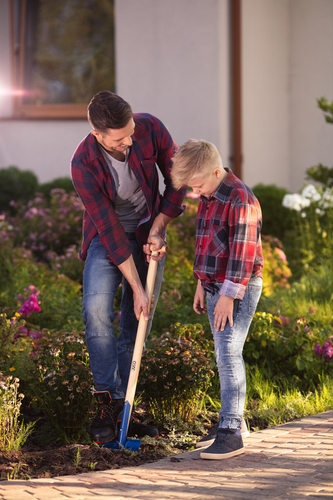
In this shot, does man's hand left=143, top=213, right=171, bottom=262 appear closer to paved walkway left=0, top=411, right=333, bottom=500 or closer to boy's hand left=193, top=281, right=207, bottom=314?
boy's hand left=193, top=281, right=207, bottom=314

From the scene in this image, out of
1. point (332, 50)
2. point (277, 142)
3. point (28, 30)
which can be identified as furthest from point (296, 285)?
point (28, 30)

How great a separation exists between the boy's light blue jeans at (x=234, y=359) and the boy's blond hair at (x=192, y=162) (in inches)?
24.0

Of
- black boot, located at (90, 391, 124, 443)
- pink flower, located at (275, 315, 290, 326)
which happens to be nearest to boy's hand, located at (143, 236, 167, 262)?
black boot, located at (90, 391, 124, 443)

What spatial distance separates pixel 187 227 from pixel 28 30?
16.8ft

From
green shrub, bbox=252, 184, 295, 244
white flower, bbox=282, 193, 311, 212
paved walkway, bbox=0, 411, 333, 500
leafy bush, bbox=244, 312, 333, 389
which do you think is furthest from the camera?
green shrub, bbox=252, 184, 295, 244

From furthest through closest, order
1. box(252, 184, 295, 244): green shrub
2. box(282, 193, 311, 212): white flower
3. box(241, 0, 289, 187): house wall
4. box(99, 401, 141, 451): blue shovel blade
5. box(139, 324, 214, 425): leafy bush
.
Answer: box(241, 0, 289, 187): house wall, box(252, 184, 295, 244): green shrub, box(282, 193, 311, 212): white flower, box(139, 324, 214, 425): leafy bush, box(99, 401, 141, 451): blue shovel blade

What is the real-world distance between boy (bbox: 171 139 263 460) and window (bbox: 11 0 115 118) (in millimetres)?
6483

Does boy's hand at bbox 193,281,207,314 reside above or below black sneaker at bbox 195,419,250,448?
above

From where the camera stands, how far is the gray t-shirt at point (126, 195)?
122 inches

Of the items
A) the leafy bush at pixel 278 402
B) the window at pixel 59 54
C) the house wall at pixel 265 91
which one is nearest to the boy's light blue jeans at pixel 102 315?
the leafy bush at pixel 278 402

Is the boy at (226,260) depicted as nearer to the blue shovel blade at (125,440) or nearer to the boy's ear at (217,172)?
the boy's ear at (217,172)

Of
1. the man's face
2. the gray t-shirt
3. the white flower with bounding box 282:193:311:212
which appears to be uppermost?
the man's face

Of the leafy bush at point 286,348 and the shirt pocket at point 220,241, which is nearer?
the shirt pocket at point 220,241

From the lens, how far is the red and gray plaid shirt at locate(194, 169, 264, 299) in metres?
2.77
